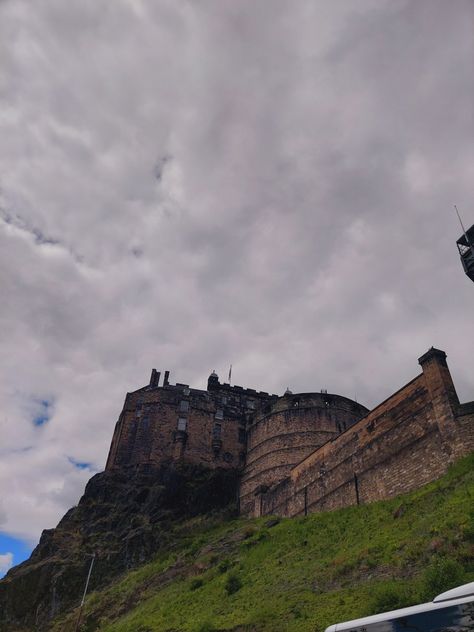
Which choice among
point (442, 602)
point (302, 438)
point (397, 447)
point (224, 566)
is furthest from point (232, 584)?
point (302, 438)

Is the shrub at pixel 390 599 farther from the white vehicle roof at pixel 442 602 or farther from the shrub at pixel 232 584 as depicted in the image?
the shrub at pixel 232 584

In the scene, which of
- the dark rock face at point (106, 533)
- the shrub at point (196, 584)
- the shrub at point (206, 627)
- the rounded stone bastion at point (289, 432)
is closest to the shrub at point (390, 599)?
the shrub at point (206, 627)

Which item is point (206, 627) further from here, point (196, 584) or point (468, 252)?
point (468, 252)

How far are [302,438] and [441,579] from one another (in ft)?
106

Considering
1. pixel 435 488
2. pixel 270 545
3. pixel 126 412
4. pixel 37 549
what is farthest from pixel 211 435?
pixel 435 488

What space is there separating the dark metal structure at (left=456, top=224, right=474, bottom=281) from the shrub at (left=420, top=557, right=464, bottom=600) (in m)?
22.6

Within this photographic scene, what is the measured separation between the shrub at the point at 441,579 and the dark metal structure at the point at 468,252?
22.6 meters

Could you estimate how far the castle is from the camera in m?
23.5

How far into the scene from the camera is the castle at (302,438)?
23.5 metres

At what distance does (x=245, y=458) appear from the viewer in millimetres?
49750

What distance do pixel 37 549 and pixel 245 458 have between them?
20355 mm

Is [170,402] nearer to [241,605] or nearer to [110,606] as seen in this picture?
[110,606]

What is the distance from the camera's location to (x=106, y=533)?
137ft

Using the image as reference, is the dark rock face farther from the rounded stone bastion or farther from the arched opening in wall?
the rounded stone bastion
